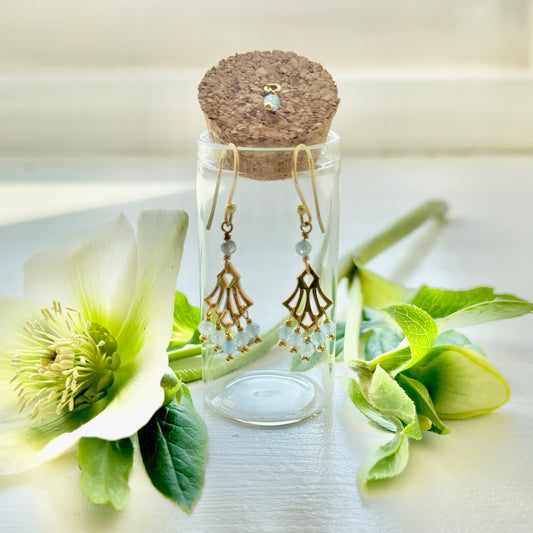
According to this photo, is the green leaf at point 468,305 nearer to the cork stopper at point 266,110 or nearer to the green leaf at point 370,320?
the green leaf at point 370,320

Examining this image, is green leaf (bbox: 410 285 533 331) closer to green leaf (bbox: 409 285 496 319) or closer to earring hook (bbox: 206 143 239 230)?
green leaf (bbox: 409 285 496 319)

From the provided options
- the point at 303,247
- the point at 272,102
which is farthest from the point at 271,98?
the point at 303,247

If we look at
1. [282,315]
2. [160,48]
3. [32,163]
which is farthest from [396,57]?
[282,315]

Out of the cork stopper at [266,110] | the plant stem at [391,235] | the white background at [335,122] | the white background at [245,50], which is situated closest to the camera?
the cork stopper at [266,110]

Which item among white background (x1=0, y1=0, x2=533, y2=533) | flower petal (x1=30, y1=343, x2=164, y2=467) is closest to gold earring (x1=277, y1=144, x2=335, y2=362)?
flower petal (x1=30, y1=343, x2=164, y2=467)

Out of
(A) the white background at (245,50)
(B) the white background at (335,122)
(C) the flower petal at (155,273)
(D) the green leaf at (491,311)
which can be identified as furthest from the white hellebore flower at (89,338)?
(A) the white background at (245,50)

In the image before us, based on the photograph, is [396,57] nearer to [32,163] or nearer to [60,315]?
[32,163]
